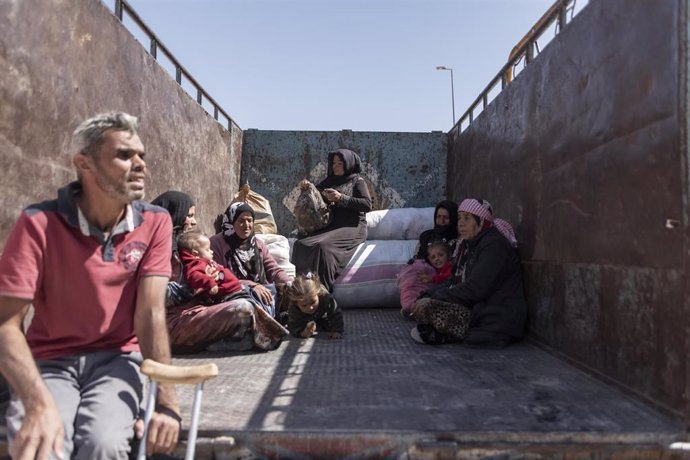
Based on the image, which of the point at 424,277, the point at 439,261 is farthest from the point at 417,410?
the point at 439,261

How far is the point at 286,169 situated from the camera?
7.01 metres

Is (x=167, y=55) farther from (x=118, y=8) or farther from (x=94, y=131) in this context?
(x=94, y=131)

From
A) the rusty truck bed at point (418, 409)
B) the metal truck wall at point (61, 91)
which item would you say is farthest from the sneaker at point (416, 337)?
the metal truck wall at point (61, 91)

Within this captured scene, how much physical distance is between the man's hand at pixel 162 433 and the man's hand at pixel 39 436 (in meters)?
0.24

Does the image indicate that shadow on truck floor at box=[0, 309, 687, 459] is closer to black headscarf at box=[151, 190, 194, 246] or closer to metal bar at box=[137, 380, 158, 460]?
metal bar at box=[137, 380, 158, 460]

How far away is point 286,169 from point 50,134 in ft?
14.6

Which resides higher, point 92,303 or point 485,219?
point 485,219

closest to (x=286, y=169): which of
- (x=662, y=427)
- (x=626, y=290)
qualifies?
(x=626, y=290)

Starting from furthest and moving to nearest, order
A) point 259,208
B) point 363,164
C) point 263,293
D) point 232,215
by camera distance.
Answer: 1. point 363,164
2. point 259,208
3. point 232,215
4. point 263,293

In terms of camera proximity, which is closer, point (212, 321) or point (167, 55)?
point (212, 321)

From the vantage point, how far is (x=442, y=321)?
361 cm

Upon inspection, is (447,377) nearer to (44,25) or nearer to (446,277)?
(446,277)

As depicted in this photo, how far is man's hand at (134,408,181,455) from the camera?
1739mm

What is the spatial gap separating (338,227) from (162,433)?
3.96 meters
